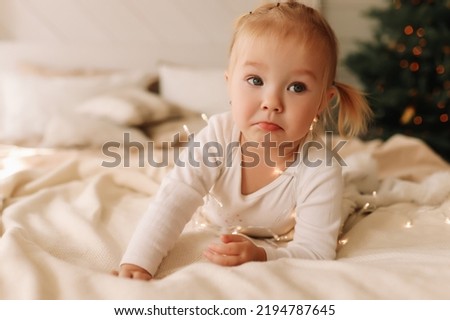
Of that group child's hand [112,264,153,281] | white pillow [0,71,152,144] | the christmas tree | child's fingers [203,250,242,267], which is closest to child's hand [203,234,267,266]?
child's fingers [203,250,242,267]

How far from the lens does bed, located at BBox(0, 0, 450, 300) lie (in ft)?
2.63

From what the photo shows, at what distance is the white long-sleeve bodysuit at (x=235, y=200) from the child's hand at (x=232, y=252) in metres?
0.04

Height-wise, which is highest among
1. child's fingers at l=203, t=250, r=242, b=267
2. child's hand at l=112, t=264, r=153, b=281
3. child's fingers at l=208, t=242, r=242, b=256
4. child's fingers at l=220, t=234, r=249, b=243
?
child's fingers at l=220, t=234, r=249, b=243

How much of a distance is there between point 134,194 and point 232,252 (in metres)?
0.56

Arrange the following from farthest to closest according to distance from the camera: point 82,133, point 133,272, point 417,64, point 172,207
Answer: point 417,64 → point 82,133 → point 172,207 → point 133,272

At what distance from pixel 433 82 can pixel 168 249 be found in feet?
6.57

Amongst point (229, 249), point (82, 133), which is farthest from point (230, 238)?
point (82, 133)

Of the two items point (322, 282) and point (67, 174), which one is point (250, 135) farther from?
point (67, 174)

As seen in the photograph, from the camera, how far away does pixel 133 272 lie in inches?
34.6

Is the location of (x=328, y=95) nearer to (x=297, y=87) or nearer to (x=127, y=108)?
(x=297, y=87)

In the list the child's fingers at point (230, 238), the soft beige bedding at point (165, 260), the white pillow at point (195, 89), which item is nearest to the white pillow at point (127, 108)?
the white pillow at point (195, 89)

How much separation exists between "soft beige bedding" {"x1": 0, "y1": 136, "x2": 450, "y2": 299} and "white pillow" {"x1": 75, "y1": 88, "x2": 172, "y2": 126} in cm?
34

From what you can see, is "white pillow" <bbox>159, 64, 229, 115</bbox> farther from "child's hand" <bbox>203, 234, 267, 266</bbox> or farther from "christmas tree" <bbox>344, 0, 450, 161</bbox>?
"child's hand" <bbox>203, 234, 267, 266</bbox>
